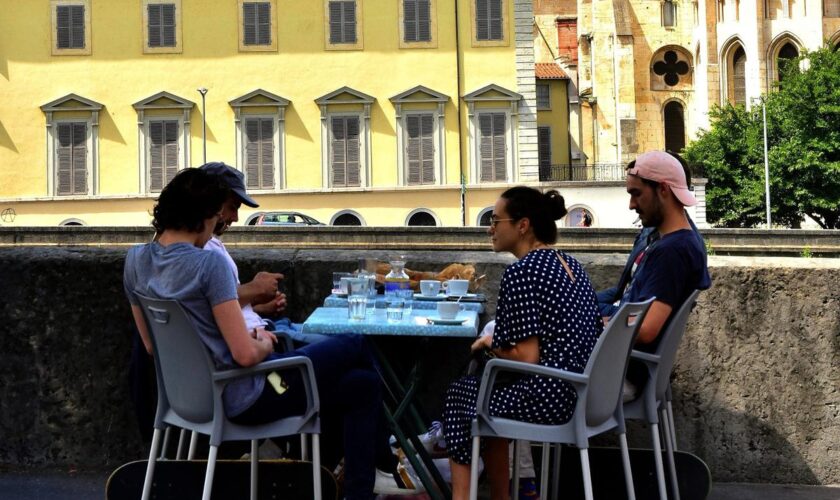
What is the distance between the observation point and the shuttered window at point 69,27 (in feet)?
113

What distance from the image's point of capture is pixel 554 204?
13.1 ft

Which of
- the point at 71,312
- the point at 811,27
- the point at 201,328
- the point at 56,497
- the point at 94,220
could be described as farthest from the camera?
the point at 811,27

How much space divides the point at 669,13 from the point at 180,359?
57.9m

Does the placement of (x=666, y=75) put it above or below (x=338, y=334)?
above

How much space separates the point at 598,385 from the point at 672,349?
0.58 metres

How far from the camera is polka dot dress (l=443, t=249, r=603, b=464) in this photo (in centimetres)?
365

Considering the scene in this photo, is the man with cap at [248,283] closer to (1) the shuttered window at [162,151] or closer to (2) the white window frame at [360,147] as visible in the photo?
(2) the white window frame at [360,147]

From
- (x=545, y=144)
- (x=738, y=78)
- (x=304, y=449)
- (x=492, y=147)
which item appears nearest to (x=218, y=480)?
(x=304, y=449)

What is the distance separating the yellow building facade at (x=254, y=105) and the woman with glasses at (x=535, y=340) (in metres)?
30.5

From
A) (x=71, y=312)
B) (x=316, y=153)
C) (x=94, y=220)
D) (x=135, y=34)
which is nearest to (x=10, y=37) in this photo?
(x=135, y=34)

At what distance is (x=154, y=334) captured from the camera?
3.64m

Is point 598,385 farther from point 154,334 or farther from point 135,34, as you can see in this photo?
point 135,34

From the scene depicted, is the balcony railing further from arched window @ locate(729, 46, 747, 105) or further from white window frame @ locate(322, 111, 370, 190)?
arched window @ locate(729, 46, 747, 105)

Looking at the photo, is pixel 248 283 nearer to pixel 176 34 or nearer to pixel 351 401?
pixel 351 401
